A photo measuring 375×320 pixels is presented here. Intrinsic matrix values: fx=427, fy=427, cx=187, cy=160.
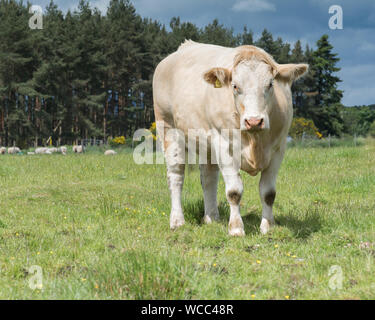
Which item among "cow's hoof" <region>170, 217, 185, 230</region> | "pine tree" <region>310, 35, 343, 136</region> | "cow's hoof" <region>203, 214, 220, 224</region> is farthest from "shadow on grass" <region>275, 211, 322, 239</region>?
"pine tree" <region>310, 35, 343, 136</region>

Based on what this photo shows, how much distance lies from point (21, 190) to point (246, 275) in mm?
6450

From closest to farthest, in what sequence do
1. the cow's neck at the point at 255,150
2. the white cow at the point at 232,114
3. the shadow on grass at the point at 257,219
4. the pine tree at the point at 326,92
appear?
the white cow at the point at 232,114 < the cow's neck at the point at 255,150 < the shadow on grass at the point at 257,219 < the pine tree at the point at 326,92

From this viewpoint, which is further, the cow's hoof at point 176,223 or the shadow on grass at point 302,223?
the cow's hoof at point 176,223

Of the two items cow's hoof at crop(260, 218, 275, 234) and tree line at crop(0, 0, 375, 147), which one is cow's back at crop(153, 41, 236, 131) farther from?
tree line at crop(0, 0, 375, 147)

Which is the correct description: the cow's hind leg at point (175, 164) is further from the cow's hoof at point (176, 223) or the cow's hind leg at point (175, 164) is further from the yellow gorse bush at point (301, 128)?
the yellow gorse bush at point (301, 128)

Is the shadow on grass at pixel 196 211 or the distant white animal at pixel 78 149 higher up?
the distant white animal at pixel 78 149

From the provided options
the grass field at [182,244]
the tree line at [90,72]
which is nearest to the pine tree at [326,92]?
the tree line at [90,72]

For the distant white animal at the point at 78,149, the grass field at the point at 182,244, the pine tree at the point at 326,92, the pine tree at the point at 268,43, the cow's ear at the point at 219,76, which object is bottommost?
the grass field at the point at 182,244

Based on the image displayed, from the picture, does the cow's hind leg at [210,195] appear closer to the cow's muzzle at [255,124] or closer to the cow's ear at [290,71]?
the cow's ear at [290,71]

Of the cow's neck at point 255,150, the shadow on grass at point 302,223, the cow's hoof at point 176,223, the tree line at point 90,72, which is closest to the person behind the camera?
the cow's neck at point 255,150

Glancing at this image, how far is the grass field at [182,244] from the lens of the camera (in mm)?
3309

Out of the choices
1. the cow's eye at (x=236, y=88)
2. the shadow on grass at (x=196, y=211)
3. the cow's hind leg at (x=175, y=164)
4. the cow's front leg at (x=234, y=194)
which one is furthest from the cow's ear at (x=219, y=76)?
the shadow on grass at (x=196, y=211)

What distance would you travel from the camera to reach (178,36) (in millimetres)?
51875
